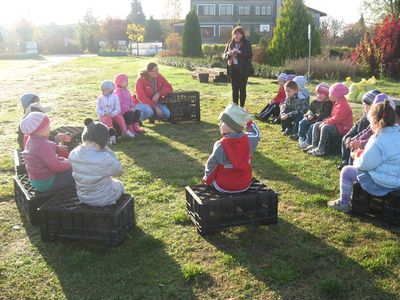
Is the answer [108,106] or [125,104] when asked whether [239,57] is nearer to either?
[125,104]

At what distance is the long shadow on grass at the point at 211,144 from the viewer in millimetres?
6523

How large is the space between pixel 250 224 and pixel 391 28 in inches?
682

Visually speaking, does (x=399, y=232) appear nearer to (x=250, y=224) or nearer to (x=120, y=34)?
(x=250, y=224)

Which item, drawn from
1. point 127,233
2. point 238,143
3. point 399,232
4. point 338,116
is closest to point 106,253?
point 127,233

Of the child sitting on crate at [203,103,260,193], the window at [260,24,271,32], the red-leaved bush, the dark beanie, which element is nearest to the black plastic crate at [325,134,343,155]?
the child sitting on crate at [203,103,260,193]

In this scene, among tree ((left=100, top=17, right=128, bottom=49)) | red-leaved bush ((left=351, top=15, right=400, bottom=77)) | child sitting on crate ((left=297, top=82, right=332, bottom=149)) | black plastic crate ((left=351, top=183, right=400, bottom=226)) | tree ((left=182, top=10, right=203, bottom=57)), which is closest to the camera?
black plastic crate ((left=351, top=183, right=400, bottom=226))

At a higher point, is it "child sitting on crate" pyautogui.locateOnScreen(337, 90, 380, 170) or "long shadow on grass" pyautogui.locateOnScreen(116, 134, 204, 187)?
"child sitting on crate" pyautogui.locateOnScreen(337, 90, 380, 170)

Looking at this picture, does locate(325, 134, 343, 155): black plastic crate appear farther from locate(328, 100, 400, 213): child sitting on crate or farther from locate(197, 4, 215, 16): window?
locate(197, 4, 215, 16): window

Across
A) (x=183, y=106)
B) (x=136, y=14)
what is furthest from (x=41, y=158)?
(x=136, y=14)

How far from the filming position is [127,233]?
16.3 feet

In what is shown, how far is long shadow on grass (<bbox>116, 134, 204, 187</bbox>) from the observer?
692cm

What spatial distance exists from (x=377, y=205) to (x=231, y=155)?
71.4 inches

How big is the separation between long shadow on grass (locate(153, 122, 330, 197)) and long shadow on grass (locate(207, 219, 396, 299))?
1.47 m

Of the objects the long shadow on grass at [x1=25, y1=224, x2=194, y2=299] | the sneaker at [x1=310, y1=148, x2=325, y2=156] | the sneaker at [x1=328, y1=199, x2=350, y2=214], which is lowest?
the long shadow on grass at [x1=25, y1=224, x2=194, y2=299]
